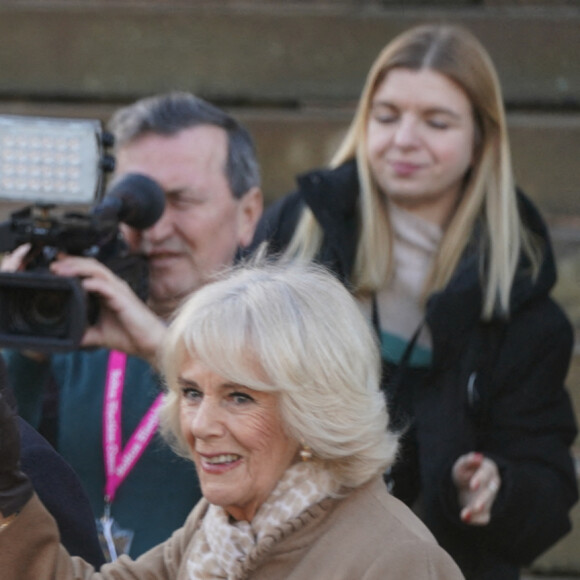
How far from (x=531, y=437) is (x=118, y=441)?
0.92m

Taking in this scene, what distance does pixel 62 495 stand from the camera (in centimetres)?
271

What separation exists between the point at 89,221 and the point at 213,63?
2.75m

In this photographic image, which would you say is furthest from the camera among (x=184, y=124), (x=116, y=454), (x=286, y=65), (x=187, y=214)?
(x=286, y=65)

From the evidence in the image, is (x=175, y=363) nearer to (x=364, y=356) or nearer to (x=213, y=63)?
(x=364, y=356)

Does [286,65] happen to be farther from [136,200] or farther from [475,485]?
[475,485]

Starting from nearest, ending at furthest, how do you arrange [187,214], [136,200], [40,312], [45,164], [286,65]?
[45,164], [40,312], [136,200], [187,214], [286,65]

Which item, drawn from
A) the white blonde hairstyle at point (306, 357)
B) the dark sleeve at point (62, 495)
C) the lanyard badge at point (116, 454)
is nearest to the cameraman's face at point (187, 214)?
the lanyard badge at point (116, 454)

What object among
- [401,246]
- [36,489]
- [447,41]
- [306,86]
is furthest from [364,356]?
[306,86]

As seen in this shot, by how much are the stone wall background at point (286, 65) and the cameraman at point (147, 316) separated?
185cm

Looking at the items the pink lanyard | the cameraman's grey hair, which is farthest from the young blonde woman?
the pink lanyard

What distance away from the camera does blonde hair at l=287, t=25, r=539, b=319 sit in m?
3.54

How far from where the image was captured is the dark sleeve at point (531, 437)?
3398 mm

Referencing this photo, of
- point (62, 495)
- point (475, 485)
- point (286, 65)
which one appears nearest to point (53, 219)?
point (62, 495)

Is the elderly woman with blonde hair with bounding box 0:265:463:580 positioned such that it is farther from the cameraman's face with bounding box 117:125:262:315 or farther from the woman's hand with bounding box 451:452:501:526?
the cameraman's face with bounding box 117:125:262:315
